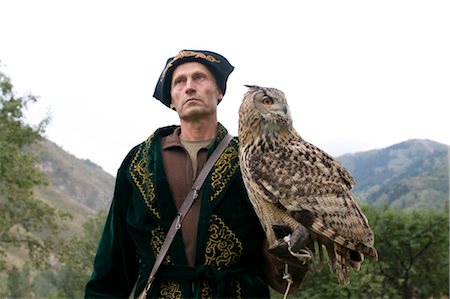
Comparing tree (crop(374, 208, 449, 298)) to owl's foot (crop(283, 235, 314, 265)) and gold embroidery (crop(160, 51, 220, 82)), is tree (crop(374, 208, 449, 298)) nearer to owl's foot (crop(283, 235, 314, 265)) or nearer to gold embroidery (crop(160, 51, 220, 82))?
gold embroidery (crop(160, 51, 220, 82))

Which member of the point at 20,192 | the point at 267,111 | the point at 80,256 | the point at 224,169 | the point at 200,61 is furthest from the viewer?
the point at 80,256

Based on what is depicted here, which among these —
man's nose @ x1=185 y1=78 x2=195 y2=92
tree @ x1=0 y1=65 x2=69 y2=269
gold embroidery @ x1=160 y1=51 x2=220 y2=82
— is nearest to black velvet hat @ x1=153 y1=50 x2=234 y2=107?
gold embroidery @ x1=160 y1=51 x2=220 y2=82

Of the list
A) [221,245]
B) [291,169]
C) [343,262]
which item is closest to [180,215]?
[221,245]

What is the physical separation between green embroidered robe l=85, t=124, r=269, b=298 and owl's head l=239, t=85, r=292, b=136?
1.36ft

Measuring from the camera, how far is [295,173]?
8.90 feet

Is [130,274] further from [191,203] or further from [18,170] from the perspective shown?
[18,170]

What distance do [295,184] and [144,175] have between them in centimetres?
98

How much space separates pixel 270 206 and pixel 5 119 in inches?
811

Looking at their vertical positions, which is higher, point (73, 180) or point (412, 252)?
point (73, 180)

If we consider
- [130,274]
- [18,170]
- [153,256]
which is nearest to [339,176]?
[153,256]

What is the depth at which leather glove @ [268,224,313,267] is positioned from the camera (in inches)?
98.4

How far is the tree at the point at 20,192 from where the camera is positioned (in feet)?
65.1

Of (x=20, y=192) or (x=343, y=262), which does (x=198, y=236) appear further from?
(x=20, y=192)

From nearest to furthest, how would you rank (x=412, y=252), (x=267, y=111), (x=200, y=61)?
(x=267, y=111) → (x=200, y=61) → (x=412, y=252)
